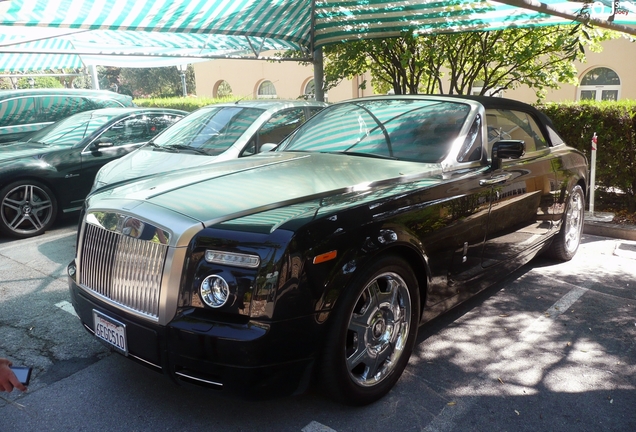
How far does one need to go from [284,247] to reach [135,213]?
0.86 meters

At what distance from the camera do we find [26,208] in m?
7.20

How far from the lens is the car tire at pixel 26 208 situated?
23.1 ft

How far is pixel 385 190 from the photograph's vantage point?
11.2 feet

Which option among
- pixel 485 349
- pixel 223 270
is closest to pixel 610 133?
pixel 485 349

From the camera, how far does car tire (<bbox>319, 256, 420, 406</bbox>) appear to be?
2906 millimetres

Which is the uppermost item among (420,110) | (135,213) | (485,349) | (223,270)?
(420,110)

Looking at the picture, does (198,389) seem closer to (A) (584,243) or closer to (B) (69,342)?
(B) (69,342)

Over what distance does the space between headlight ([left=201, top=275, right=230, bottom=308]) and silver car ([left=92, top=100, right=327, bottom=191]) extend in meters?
3.47

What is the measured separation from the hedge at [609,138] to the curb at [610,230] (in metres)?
0.95

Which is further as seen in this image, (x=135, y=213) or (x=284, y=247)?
(x=135, y=213)

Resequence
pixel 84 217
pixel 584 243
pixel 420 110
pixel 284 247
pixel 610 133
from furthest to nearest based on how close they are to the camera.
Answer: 1. pixel 610 133
2. pixel 584 243
3. pixel 420 110
4. pixel 84 217
5. pixel 284 247

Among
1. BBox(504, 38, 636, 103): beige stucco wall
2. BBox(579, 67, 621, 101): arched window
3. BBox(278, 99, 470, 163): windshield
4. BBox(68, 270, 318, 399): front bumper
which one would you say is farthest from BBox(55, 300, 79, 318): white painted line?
BBox(579, 67, 621, 101): arched window

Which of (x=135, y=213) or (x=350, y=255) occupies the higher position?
(x=135, y=213)

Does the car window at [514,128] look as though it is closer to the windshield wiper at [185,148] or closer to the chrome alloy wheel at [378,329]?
the chrome alloy wheel at [378,329]
